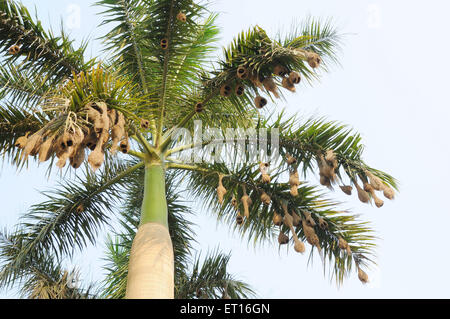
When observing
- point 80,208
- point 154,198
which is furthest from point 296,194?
point 80,208

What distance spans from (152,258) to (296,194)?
1907mm

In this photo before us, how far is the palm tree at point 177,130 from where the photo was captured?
6652mm

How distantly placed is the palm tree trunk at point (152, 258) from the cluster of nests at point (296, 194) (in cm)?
84

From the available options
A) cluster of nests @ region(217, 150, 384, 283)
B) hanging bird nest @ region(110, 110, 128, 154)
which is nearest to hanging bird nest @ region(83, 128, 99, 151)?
hanging bird nest @ region(110, 110, 128, 154)

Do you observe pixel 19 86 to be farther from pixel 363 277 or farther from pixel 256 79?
pixel 363 277

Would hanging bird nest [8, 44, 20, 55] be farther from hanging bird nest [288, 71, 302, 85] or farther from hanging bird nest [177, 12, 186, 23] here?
hanging bird nest [288, 71, 302, 85]

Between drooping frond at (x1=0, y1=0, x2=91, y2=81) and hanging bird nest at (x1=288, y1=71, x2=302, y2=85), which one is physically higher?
drooping frond at (x1=0, y1=0, x2=91, y2=81)

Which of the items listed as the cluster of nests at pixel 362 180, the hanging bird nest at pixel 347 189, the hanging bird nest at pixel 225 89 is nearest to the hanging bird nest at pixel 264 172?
the cluster of nests at pixel 362 180

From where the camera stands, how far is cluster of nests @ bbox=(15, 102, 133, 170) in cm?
531

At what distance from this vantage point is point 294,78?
666 centimetres

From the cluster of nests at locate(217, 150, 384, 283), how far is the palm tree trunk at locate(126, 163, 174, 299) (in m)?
0.84

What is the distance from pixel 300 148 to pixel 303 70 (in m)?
1.09

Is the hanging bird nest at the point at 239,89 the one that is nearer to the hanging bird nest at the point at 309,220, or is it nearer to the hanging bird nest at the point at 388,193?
the hanging bird nest at the point at 309,220
